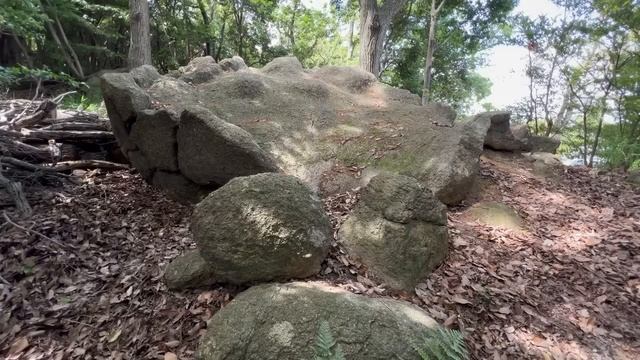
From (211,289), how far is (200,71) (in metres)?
4.47

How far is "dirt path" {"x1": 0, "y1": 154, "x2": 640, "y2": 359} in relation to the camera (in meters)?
3.03

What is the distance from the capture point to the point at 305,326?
2.59 m

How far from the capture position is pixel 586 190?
5.88 meters

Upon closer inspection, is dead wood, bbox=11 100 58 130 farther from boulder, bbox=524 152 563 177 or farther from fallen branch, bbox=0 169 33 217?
boulder, bbox=524 152 563 177

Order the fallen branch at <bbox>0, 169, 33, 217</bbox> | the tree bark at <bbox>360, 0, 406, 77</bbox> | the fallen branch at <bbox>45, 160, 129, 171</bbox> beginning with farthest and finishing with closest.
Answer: the tree bark at <bbox>360, 0, 406, 77</bbox>, the fallen branch at <bbox>45, 160, 129, 171</bbox>, the fallen branch at <bbox>0, 169, 33, 217</bbox>

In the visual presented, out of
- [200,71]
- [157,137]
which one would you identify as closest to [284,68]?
[200,71]

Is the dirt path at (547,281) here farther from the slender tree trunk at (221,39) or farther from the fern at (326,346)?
the slender tree trunk at (221,39)

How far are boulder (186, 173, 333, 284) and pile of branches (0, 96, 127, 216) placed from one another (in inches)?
97.8

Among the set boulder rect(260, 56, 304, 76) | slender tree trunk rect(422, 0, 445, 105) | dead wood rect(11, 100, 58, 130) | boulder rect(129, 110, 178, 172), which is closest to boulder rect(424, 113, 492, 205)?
boulder rect(129, 110, 178, 172)

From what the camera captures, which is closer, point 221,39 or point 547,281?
point 547,281

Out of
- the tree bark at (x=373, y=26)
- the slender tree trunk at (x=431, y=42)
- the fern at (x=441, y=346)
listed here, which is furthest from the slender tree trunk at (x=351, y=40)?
the fern at (x=441, y=346)

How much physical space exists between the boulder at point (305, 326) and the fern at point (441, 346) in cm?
6

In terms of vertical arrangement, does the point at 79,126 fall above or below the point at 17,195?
above

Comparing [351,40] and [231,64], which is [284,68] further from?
[351,40]
